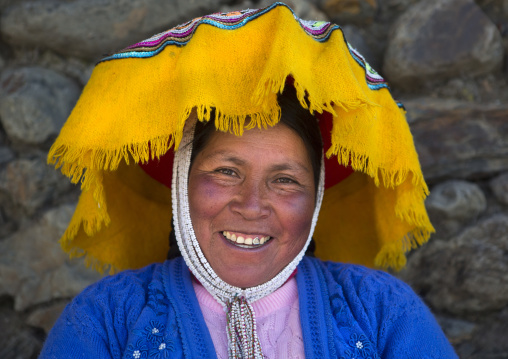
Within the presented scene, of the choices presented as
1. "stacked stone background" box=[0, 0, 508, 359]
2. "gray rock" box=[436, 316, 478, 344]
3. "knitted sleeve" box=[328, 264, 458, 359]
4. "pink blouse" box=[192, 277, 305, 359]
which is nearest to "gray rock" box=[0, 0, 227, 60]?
"stacked stone background" box=[0, 0, 508, 359]

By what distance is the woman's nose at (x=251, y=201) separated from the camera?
65.2 inches

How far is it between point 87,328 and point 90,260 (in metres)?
0.48

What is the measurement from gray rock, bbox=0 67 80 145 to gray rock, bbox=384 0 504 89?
4.56 ft

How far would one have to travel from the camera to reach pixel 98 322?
1.65 meters

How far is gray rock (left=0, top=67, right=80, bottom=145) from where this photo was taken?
238 cm

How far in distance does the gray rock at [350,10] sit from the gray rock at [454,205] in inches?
30.9

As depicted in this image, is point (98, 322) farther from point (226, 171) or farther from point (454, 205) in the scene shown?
point (454, 205)

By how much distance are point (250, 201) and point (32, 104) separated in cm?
119

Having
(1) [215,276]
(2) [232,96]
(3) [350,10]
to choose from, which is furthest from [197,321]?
(3) [350,10]

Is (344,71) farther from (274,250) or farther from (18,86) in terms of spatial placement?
(18,86)

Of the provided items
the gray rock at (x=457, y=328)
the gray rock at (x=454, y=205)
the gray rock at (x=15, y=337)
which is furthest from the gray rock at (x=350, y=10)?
the gray rock at (x=15, y=337)

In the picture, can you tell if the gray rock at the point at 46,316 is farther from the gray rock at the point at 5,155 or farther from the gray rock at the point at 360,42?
the gray rock at the point at 360,42

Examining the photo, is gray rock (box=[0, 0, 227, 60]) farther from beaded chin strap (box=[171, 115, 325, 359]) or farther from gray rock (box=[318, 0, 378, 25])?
beaded chin strap (box=[171, 115, 325, 359])

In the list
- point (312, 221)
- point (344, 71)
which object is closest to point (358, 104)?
point (344, 71)
